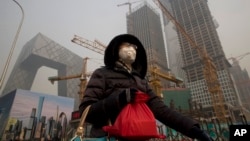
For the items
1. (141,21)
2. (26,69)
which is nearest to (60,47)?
(26,69)

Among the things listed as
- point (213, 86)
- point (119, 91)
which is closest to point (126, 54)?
point (119, 91)

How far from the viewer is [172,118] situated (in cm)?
145

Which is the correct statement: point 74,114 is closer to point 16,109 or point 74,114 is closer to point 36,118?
point 36,118

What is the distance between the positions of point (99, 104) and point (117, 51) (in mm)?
796

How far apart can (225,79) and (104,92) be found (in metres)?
85.5

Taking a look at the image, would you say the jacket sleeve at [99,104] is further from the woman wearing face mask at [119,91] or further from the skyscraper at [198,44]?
the skyscraper at [198,44]

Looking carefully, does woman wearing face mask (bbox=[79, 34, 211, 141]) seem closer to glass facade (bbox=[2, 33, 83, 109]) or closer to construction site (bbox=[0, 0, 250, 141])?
construction site (bbox=[0, 0, 250, 141])

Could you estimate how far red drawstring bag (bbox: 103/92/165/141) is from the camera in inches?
43.0

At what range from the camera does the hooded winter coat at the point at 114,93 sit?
1205mm

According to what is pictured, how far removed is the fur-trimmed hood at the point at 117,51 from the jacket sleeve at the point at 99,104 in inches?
15.0

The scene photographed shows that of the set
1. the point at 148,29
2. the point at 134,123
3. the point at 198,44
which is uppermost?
the point at 148,29

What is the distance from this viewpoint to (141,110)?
1211 millimetres

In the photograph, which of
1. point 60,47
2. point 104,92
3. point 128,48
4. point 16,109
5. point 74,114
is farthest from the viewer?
point 60,47

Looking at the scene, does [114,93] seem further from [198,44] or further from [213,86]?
[198,44]
